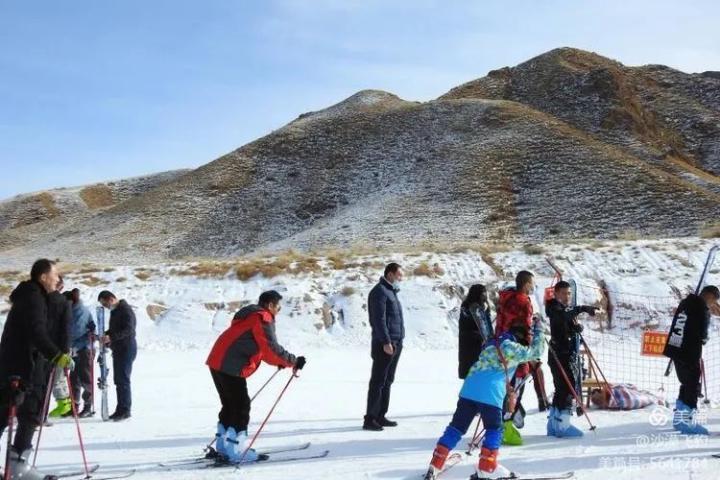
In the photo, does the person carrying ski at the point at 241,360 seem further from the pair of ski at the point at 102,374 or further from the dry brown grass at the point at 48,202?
the dry brown grass at the point at 48,202

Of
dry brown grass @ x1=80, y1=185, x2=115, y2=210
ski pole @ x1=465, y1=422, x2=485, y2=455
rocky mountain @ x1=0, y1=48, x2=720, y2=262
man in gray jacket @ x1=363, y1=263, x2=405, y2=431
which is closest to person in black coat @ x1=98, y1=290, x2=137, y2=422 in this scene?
man in gray jacket @ x1=363, y1=263, x2=405, y2=431

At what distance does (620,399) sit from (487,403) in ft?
15.0

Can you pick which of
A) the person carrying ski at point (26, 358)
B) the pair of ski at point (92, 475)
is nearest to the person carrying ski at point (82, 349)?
the pair of ski at point (92, 475)

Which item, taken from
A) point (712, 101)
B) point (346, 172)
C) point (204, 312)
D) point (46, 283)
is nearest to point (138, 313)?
point (204, 312)

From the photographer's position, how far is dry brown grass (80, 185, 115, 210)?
340 ft

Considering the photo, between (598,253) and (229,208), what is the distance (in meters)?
45.9

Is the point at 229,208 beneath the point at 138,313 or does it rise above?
above

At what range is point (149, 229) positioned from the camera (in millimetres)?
61000

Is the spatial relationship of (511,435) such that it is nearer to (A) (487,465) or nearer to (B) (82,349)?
(A) (487,465)

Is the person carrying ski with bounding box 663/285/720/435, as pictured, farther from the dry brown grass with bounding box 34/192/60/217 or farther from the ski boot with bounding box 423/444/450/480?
the dry brown grass with bounding box 34/192/60/217

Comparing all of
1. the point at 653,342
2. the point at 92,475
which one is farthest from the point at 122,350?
the point at 653,342

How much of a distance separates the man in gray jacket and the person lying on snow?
3.00 meters

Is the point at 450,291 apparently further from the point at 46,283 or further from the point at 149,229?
the point at 149,229

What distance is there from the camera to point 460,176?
2280 inches
